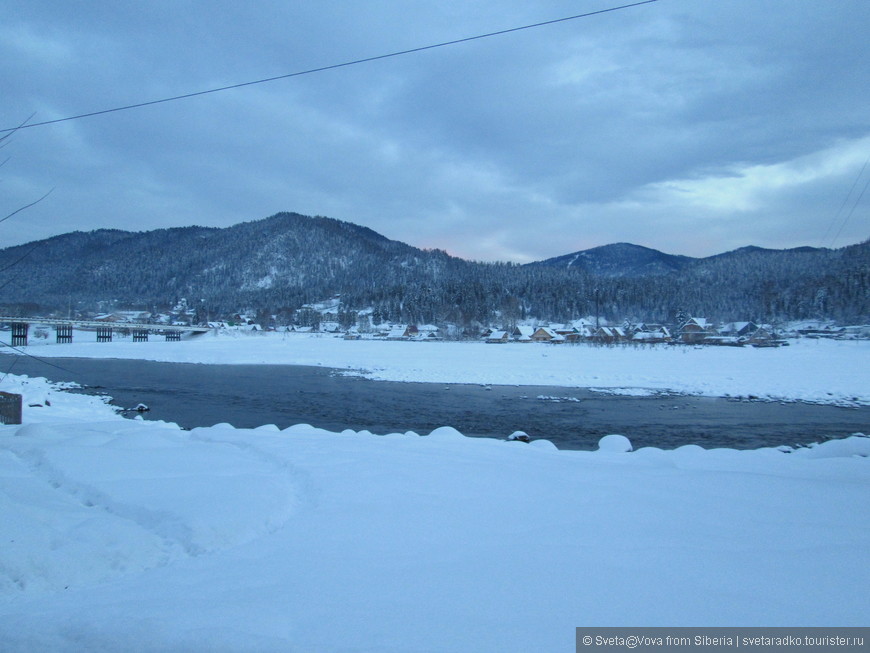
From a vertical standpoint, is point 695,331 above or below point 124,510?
above

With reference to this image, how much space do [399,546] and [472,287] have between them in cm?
12274

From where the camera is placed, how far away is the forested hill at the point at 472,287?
76.2 m

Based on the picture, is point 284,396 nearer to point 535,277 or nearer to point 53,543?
point 53,543

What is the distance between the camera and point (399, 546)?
3525mm

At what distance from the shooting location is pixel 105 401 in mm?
19547

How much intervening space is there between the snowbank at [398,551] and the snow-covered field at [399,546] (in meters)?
0.02

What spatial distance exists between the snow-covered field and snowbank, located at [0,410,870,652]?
0.02 meters

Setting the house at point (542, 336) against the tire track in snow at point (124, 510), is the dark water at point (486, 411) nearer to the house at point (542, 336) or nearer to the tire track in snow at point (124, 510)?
the tire track in snow at point (124, 510)

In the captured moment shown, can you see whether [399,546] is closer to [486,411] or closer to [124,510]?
[124,510]

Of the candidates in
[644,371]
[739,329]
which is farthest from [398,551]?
[739,329]

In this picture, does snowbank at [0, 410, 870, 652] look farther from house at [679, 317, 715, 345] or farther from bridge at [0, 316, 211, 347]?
bridge at [0, 316, 211, 347]

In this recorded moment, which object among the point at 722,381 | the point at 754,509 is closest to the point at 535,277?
the point at 722,381

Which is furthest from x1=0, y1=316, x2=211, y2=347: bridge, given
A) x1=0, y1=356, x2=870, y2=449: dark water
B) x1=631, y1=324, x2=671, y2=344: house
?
x1=631, y1=324, x2=671, y2=344: house

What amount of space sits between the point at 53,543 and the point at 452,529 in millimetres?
2919
